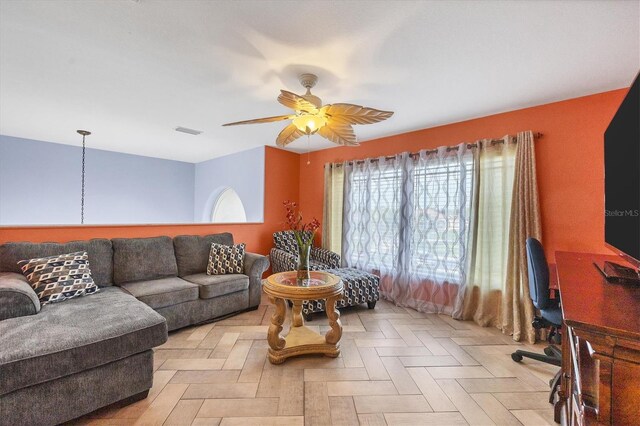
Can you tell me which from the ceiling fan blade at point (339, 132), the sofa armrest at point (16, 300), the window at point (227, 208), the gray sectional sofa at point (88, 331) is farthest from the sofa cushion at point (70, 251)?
the window at point (227, 208)

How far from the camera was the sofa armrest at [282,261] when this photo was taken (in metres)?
3.54

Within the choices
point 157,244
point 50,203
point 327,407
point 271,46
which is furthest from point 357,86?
point 50,203

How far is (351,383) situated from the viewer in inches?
76.9

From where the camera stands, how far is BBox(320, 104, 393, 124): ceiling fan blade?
72.7 inches

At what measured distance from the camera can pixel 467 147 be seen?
3.11 m

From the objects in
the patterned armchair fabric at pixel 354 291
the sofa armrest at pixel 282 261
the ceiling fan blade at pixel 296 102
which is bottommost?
the patterned armchair fabric at pixel 354 291

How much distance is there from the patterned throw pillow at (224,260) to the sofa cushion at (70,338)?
3.90 ft

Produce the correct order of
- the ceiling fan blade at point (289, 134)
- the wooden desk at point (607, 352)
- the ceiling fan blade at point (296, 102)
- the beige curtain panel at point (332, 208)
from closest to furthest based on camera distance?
the wooden desk at point (607, 352) < the ceiling fan blade at point (296, 102) < the ceiling fan blade at point (289, 134) < the beige curtain panel at point (332, 208)

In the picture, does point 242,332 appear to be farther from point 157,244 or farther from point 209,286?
point 157,244

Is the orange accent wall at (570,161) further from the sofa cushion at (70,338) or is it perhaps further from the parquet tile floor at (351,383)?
the sofa cushion at (70,338)

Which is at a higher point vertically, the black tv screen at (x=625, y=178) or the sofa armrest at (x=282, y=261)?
the black tv screen at (x=625, y=178)

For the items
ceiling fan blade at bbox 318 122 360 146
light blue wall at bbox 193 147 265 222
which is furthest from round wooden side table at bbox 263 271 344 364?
light blue wall at bbox 193 147 265 222

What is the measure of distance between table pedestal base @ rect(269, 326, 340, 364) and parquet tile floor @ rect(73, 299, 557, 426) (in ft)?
0.21

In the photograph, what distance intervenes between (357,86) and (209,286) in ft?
8.11
